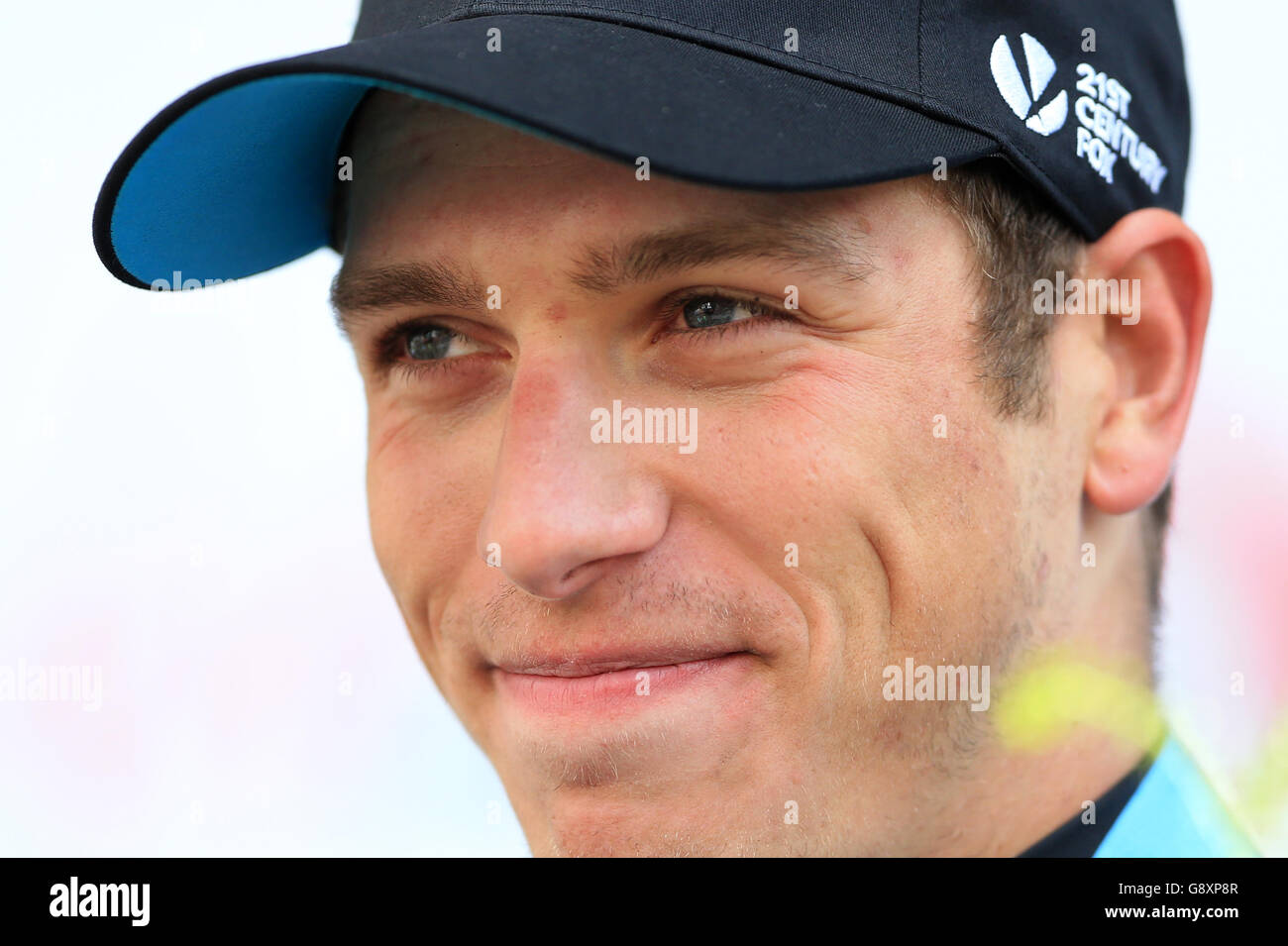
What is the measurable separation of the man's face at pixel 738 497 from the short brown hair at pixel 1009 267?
0.09ft

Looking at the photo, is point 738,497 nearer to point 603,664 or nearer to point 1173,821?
point 603,664

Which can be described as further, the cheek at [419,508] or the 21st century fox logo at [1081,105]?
the cheek at [419,508]

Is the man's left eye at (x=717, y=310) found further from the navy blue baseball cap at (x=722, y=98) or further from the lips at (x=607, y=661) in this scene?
the lips at (x=607, y=661)

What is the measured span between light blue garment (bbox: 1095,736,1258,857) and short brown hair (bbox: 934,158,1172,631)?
60 cm

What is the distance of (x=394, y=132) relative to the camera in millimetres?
1688

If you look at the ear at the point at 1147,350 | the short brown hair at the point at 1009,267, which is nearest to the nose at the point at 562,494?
the short brown hair at the point at 1009,267

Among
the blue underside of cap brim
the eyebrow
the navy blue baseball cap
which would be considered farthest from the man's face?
the blue underside of cap brim

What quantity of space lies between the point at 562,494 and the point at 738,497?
210 mm

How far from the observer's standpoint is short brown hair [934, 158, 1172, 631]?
1.54m

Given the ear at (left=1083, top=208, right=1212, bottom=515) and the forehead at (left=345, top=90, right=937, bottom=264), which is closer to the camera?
the forehead at (left=345, top=90, right=937, bottom=264)

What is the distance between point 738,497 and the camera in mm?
1490

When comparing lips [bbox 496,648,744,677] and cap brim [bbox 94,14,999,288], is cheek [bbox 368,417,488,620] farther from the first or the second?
cap brim [bbox 94,14,999,288]

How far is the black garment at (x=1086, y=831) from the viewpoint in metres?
1.70

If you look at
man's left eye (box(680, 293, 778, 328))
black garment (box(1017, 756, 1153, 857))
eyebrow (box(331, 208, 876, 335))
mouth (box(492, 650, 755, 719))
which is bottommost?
black garment (box(1017, 756, 1153, 857))
